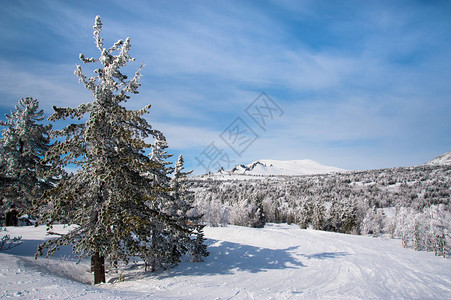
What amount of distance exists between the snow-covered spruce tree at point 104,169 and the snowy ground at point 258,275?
1.54 meters

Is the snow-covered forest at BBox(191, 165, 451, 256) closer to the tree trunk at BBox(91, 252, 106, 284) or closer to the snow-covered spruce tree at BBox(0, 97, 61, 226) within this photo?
the tree trunk at BBox(91, 252, 106, 284)

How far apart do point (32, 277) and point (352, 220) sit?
4151 centimetres

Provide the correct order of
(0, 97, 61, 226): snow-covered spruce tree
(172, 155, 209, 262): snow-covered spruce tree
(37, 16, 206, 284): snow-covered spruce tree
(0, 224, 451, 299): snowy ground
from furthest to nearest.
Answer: (0, 97, 61, 226): snow-covered spruce tree
(172, 155, 209, 262): snow-covered spruce tree
(37, 16, 206, 284): snow-covered spruce tree
(0, 224, 451, 299): snowy ground

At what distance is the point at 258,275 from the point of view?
38.2 feet

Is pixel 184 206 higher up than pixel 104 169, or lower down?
lower down

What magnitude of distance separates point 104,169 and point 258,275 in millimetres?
8519

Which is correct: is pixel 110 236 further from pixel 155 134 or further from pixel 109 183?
pixel 155 134

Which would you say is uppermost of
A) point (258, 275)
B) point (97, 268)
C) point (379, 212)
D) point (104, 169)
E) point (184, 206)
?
point (104, 169)

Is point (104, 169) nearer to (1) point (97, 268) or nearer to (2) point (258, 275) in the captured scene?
(1) point (97, 268)

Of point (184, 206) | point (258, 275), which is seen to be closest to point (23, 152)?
point (184, 206)

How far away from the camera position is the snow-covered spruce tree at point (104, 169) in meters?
8.98

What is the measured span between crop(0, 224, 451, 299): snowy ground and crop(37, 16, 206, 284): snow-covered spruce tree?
154 cm

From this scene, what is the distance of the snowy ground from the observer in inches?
287

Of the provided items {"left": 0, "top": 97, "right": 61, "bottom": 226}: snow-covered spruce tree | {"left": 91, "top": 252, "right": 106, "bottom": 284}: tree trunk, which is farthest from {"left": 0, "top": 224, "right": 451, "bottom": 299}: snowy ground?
{"left": 0, "top": 97, "right": 61, "bottom": 226}: snow-covered spruce tree
